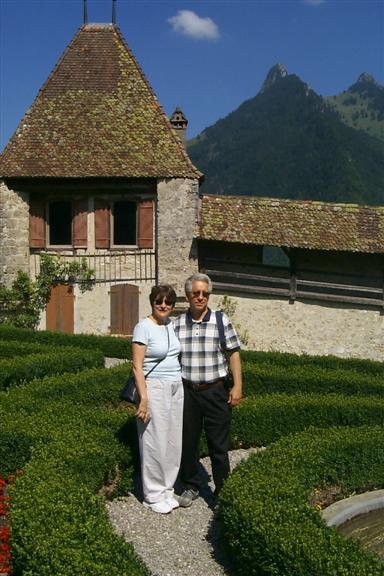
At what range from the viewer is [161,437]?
258 inches

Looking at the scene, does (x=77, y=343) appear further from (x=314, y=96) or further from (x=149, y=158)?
(x=314, y=96)

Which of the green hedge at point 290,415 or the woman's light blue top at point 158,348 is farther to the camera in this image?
the green hedge at point 290,415

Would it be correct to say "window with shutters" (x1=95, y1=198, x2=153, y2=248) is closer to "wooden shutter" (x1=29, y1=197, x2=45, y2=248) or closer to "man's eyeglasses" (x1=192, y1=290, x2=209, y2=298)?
"wooden shutter" (x1=29, y1=197, x2=45, y2=248)

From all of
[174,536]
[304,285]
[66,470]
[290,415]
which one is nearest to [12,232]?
[304,285]

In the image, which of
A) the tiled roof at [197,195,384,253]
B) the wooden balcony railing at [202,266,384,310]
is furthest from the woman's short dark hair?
the wooden balcony railing at [202,266,384,310]

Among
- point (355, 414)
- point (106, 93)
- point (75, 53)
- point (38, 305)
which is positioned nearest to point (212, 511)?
point (355, 414)

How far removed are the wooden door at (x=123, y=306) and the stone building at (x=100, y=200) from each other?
30 mm

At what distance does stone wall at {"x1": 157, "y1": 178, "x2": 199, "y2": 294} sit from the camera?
19125mm

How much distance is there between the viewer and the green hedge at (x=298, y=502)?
4938 mm

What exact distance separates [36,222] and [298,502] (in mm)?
15363

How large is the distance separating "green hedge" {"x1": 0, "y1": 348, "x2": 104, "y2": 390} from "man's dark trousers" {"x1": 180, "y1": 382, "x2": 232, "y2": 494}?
5.21m

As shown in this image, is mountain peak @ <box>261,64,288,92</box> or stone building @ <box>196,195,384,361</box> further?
mountain peak @ <box>261,64,288,92</box>

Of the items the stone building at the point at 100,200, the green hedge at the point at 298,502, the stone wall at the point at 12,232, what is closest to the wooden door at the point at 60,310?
the stone building at the point at 100,200

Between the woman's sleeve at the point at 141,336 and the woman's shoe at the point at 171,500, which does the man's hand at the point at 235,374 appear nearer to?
the woman's sleeve at the point at 141,336
